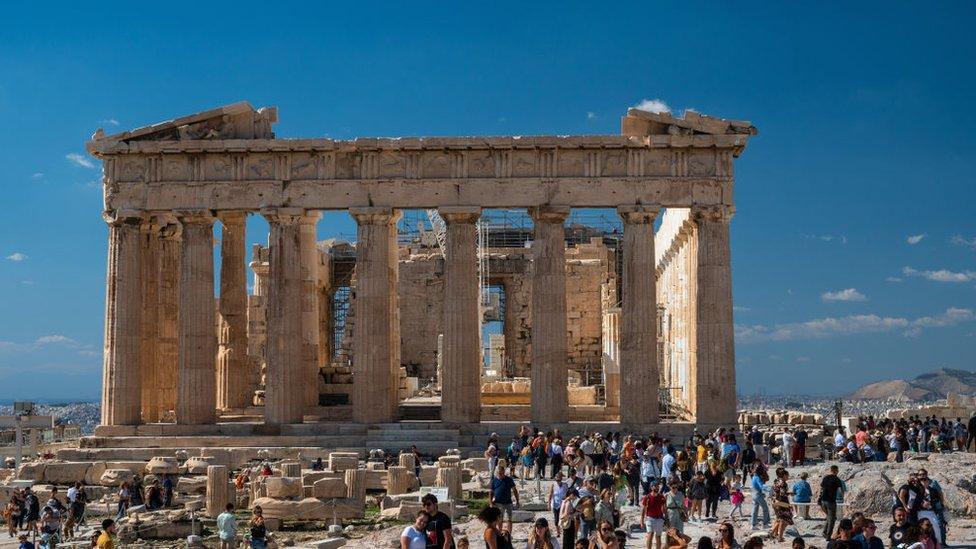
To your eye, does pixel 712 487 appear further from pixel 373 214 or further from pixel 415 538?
pixel 373 214

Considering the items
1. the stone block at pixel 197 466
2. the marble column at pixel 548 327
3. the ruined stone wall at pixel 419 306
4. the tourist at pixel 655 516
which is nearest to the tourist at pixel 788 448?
the marble column at pixel 548 327

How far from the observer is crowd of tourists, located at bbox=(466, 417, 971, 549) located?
14.8 m

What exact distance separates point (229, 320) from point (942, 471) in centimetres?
2382

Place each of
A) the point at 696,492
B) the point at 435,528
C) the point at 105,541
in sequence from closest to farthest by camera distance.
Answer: the point at 435,528
the point at 105,541
the point at 696,492

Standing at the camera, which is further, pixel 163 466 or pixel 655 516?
A: pixel 163 466

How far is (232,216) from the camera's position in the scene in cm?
3838

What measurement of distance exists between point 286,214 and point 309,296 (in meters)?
2.77

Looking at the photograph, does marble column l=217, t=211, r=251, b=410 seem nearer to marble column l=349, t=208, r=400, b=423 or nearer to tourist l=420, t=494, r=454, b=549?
marble column l=349, t=208, r=400, b=423

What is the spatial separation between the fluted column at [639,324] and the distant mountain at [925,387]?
3718 inches

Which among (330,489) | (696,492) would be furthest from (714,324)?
(330,489)

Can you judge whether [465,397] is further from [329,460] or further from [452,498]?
[452,498]

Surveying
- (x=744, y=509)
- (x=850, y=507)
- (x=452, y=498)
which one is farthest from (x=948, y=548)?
(x=452, y=498)

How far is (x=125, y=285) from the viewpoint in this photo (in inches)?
1470

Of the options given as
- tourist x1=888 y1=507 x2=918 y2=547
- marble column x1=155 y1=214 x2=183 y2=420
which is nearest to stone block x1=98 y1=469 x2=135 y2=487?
marble column x1=155 y1=214 x2=183 y2=420
